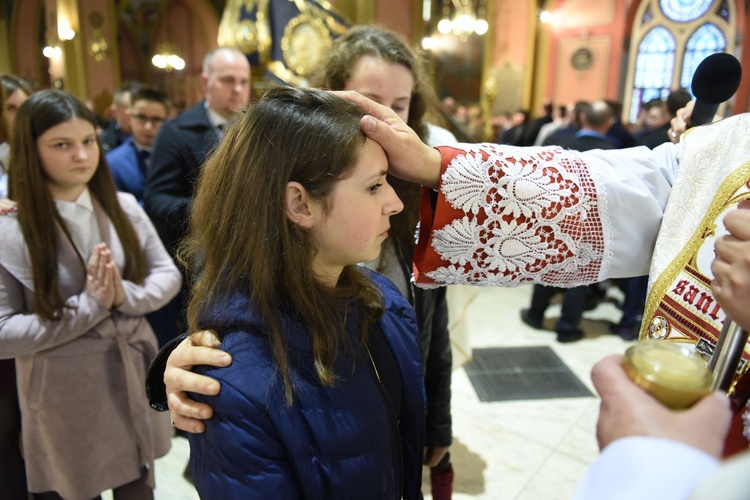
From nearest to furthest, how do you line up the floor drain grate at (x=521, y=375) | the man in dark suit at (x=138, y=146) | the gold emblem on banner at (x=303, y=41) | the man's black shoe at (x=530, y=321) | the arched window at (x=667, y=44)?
the man in dark suit at (x=138, y=146)
the floor drain grate at (x=521, y=375)
the man's black shoe at (x=530, y=321)
the gold emblem on banner at (x=303, y=41)
the arched window at (x=667, y=44)

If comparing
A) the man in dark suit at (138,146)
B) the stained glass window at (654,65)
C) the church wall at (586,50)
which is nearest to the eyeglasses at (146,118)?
the man in dark suit at (138,146)

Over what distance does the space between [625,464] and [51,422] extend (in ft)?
6.00

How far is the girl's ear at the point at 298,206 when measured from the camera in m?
1.00

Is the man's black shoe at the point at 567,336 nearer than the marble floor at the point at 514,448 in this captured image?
No

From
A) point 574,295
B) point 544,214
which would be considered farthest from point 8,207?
point 574,295

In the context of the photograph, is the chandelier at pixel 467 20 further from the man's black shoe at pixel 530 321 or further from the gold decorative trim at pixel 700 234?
the gold decorative trim at pixel 700 234

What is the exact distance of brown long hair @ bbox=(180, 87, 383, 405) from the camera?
3.21 ft

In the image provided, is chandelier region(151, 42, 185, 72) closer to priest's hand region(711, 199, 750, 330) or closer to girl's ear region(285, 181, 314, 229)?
girl's ear region(285, 181, 314, 229)

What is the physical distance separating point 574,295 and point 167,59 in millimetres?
13413

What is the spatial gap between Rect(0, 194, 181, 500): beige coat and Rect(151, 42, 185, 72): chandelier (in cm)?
1402

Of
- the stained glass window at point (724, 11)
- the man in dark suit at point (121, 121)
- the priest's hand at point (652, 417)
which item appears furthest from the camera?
the stained glass window at point (724, 11)

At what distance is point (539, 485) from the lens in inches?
98.6

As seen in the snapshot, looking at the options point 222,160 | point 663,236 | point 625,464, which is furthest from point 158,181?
point 625,464

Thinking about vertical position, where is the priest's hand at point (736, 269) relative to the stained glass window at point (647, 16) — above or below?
below
